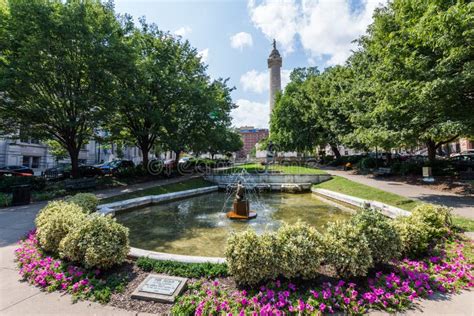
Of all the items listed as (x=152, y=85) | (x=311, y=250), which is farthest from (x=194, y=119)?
(x=311, y=250)

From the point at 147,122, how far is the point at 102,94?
19.9ft

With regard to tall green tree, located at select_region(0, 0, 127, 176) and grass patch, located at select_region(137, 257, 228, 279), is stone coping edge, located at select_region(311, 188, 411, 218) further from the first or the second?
tall green tree, located at select_region(0, 0, 127, 176)

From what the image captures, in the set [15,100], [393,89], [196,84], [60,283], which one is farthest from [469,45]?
[15,100]

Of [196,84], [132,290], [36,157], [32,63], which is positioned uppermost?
[196,84]

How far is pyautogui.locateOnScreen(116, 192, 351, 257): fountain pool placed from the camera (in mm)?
7422

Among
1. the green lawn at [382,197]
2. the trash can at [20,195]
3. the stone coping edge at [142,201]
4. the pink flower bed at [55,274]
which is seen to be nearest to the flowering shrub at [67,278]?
the pink flower bed at [55,274]

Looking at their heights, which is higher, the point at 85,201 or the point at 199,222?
the point at 85,201

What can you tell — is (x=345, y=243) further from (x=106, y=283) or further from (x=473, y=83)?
(x=473, y=83)

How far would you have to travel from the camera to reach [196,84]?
22.2 metres

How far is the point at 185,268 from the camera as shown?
4891 mm

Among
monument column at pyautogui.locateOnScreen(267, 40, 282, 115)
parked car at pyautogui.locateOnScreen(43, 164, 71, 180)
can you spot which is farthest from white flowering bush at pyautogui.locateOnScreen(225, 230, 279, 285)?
monument column at pyautogui.locateOnScreen(267, 40, 282, 115)

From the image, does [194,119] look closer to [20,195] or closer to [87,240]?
[20,195]

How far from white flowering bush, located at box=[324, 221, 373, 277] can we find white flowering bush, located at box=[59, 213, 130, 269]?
14.5 ft

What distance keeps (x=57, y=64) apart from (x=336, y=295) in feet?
64.0
